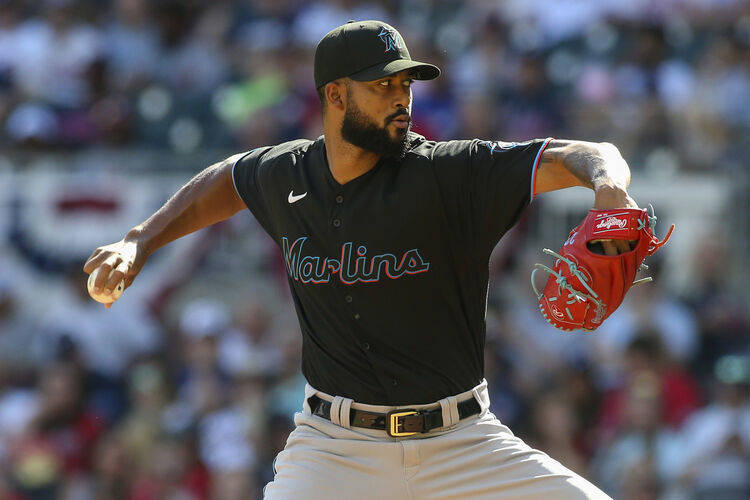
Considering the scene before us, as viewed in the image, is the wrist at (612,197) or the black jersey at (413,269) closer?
the wrist at (612,197)

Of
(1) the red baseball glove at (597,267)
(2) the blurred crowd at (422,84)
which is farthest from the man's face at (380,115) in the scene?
(2) the blurred crowd at (422,84)

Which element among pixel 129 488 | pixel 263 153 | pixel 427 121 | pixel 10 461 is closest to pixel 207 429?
pixel 129 488

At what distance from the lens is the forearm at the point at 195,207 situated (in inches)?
167

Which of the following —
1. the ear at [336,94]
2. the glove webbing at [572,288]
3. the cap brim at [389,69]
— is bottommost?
the glove webbing at [572,288]

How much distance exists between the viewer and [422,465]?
3672 mm

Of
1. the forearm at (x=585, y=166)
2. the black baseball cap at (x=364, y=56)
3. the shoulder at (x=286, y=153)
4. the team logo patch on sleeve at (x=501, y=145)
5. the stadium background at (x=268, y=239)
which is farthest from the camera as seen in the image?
the stadium background at (x=268, y=239)

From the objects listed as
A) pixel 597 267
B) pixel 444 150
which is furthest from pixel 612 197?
pixel 444 150

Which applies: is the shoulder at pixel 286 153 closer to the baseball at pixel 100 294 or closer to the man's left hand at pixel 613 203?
the baseball at pixel 100 294

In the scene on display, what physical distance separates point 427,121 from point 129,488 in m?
3.43

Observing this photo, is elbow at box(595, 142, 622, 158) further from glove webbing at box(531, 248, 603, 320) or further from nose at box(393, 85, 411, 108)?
nose at box(393, 85, 411, 108)

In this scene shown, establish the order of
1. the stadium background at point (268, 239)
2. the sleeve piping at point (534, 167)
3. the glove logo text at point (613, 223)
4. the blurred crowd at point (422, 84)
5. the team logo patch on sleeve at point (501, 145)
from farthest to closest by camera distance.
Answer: the blurred crowd at point (422, 84)
the stadium background at point (268, 239)
the team logo patch on sleeve at point (501, 145)
the sleeve piping at point (534, 167)
the glove logo text at point (613, 223)

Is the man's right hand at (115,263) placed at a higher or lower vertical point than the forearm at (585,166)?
lower

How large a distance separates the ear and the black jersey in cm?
28

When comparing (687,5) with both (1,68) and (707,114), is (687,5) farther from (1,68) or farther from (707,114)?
(1,68)
